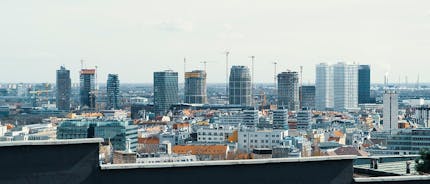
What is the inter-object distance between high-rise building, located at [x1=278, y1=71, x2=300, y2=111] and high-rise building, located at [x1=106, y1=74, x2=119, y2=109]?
35.7 m

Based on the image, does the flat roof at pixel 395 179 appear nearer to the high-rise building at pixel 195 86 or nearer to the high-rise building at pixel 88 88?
the high-rise building at pixel 88 88

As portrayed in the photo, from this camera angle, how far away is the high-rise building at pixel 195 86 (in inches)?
7475

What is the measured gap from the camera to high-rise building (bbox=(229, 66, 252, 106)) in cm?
18123

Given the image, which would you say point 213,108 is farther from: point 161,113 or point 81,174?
point 81,174

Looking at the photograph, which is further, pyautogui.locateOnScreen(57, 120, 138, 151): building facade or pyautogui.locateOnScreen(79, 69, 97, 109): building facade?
pyautogui.locateOnScreen(79, 69, 97, 109): building facade

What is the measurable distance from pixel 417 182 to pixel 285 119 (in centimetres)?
11011

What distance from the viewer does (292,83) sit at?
575ft

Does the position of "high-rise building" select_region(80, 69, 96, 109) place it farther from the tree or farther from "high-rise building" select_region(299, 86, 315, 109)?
the tree

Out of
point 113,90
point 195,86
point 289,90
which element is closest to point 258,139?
point 289,90

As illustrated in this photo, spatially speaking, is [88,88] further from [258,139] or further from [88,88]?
[258,139]

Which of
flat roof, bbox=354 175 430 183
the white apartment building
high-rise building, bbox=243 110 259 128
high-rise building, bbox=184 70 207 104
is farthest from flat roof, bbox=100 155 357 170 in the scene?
high-rise building, bbox=184 70 207 104

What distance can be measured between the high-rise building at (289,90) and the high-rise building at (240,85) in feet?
23.8

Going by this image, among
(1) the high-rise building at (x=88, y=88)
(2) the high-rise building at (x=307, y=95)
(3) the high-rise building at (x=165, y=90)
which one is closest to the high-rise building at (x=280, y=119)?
(3) the high-rise building at (x=165, y=90)

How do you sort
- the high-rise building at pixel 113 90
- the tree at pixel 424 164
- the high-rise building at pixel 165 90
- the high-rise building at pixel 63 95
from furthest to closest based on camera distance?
1. the high-rise building at pixel 63 95
2. the high-rise building at pixel 113 90
3. the high-rise building at pixel 165 90
4. the tree at pixel 424 164
